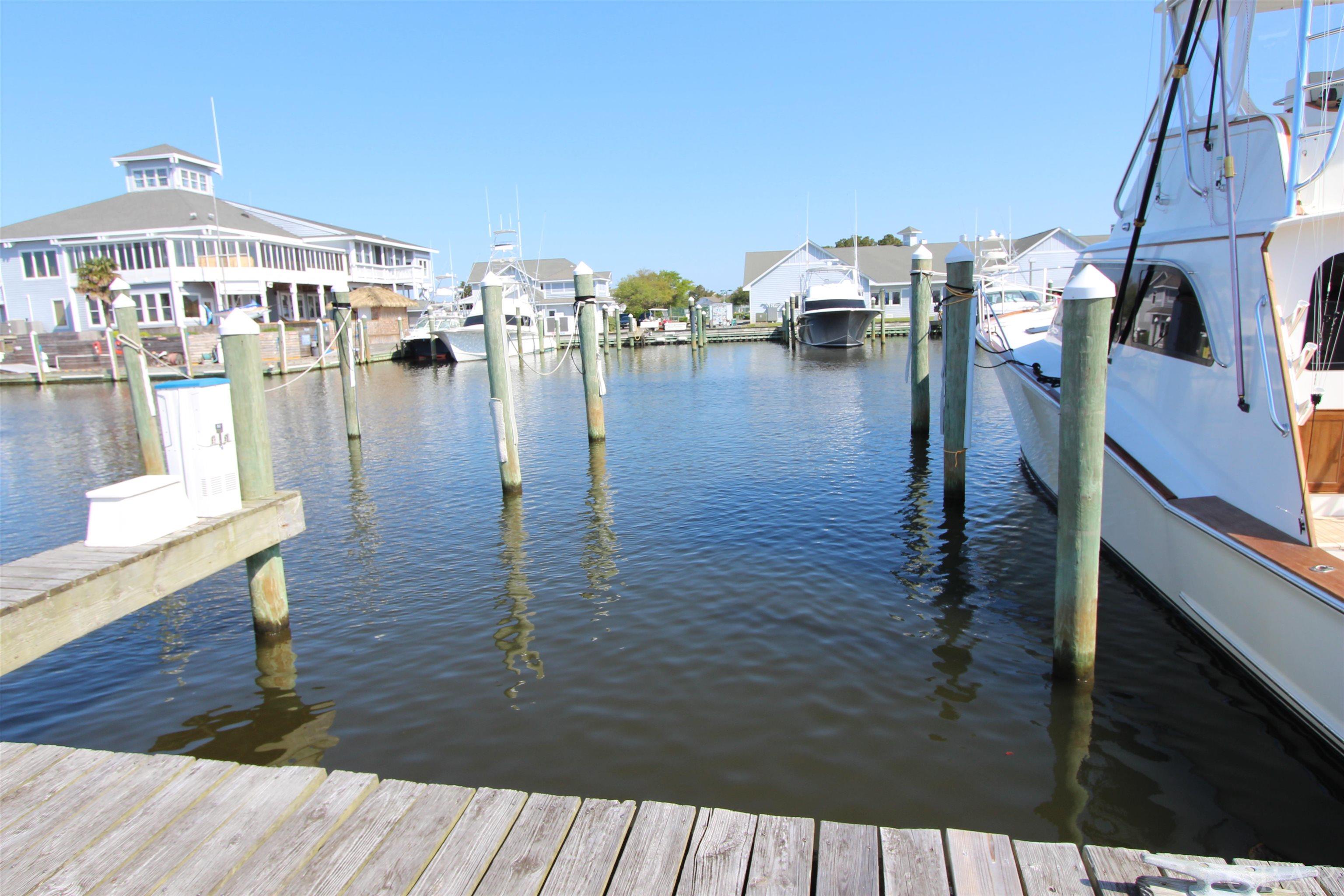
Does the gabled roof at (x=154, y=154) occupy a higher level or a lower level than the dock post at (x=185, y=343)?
higher

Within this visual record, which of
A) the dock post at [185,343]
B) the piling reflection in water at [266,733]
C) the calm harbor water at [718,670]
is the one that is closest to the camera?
the calm harbor water at [718,670]

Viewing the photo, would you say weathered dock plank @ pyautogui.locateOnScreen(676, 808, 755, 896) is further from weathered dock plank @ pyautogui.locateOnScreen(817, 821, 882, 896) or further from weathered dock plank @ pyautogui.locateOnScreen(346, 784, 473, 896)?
weathered dock plank @ pyautogui.locateOnScreen(346, 784, 473, 896)

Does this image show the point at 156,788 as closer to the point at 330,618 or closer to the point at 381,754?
the point at 381,754

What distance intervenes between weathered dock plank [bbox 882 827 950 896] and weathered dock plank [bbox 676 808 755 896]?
0.52 metres

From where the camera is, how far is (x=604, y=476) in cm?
1289

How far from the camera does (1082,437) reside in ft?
16.8

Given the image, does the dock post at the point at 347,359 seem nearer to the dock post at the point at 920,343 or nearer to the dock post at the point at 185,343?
the dock post at the point at 920,343

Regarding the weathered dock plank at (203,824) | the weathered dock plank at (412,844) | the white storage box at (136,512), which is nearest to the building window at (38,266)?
the white storage box at (136,512)

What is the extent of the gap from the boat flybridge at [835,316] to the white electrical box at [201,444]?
3699cm

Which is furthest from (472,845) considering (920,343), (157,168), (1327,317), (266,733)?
(157,168)

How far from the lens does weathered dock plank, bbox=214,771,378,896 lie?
3.06m

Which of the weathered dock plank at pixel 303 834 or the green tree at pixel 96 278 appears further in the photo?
the green tree at pixel 96 278

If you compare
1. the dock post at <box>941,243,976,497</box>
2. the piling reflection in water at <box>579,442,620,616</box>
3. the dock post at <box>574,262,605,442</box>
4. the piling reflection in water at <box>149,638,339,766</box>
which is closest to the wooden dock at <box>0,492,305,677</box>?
the piling reflection in water at <box>149,638,339,766</box>

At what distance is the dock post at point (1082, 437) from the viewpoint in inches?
198
